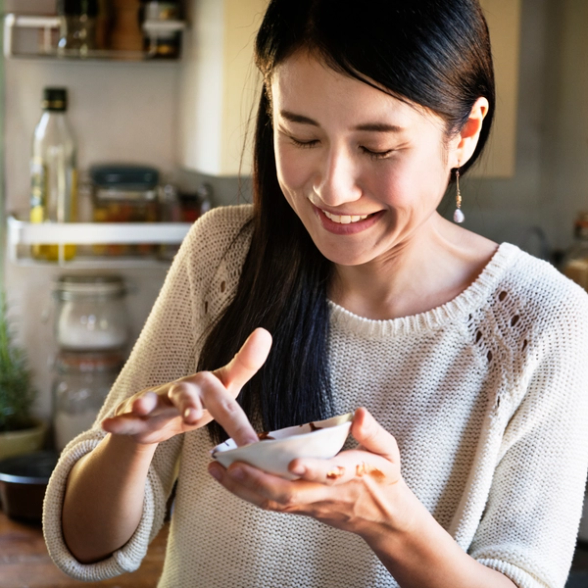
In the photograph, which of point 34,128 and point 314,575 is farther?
point 34,128

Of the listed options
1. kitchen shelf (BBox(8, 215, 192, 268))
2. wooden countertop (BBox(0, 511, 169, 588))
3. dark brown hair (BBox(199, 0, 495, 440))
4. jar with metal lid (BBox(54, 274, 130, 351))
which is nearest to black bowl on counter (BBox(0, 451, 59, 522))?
wooden countertop (BBox(0, 511, 169, 588))

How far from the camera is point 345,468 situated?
71 centimetres

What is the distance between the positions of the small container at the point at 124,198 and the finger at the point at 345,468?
1339mm

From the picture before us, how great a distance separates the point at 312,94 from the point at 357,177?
92 millimetres

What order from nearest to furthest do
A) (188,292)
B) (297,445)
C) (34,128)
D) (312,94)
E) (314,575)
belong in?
1. (297,445)
2. (312,94)
3. (314,575)
4. (188,292)
5. (34,128)

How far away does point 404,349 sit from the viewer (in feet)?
3.54

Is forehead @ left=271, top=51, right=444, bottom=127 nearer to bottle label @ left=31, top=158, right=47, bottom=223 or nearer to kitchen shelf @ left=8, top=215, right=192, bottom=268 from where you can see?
kitchen shelf @ left=8, top=215, right=192, bottom=268

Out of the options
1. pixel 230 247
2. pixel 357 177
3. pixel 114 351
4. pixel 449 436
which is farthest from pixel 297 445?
pixel 114 351

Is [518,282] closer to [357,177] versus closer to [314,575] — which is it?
[357,177]

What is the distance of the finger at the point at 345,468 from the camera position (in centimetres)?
67

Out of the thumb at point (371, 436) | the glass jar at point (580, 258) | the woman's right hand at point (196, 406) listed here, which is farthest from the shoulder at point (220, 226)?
the glass jar at point (580, 258)

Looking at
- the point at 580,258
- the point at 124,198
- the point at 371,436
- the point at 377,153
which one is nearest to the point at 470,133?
the point at 377,153

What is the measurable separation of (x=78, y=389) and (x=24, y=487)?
0.31m

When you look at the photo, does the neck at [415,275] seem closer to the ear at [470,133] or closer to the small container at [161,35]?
the ear at [470,133]
